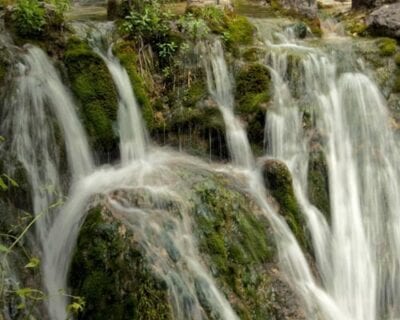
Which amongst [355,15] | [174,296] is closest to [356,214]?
[174,296]

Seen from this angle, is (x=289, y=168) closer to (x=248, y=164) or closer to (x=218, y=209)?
(x=248, y=164)

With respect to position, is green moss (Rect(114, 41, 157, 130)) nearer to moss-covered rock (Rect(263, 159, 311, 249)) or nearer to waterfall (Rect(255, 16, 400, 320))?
waterfall (Rect(255, 16, 400, 320))

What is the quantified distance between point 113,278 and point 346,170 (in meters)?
4.30

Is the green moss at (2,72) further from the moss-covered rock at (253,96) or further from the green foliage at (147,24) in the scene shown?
the moss-covered rock at (253,96)

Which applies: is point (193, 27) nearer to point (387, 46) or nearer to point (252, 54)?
point (252, 54)

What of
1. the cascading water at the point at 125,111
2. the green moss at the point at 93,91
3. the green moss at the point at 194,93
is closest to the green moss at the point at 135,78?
the cascading water at the point at 125,111

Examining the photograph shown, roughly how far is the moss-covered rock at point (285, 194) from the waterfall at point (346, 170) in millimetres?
196

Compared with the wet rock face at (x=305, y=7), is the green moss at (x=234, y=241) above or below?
below

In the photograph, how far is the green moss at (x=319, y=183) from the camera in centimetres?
754

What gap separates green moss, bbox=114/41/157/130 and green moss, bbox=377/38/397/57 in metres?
4.46

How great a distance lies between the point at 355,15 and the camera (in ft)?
42.3

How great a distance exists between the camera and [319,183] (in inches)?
302

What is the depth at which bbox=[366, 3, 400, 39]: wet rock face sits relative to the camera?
10297 millimetres

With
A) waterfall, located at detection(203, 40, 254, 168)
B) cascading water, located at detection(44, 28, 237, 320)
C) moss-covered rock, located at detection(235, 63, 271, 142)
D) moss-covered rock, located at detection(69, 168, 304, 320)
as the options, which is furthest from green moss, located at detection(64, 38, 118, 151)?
moss-covered rock, located at detection(235, 63, 271, 142)
